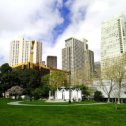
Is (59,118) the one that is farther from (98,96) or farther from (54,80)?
(54,80)

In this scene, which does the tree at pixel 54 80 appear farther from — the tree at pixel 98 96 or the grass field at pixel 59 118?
the grass field at pixel 59 118

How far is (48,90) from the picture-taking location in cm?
11062

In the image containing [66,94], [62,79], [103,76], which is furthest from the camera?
[62,79]

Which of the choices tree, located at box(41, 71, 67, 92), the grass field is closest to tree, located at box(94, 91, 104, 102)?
tree, located at box(41, 71, 67, 92)

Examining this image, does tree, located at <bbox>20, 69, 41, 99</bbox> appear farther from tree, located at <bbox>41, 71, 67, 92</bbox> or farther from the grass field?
the grass field

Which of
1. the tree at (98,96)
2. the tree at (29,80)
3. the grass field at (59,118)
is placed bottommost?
the grass field at (59,118)

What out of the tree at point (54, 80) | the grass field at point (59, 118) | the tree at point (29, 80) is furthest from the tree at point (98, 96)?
the grass field at point (59, 118)

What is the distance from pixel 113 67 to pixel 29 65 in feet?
308

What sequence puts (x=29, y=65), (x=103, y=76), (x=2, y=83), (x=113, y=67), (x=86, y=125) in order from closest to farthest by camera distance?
(x=86, y=125)
(x=113, y=67)
(x=103, y=76)
(x=2, y=83)
(x=29, y=65)

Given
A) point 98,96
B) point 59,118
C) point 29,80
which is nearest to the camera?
point 59,118

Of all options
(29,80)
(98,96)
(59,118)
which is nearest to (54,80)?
(29,80)

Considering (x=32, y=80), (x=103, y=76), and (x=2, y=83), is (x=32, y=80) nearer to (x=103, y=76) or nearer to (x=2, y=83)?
(x=2, y=83)

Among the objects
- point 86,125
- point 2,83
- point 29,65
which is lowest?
point 86,125

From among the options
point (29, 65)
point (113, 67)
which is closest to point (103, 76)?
point (113, 67)
